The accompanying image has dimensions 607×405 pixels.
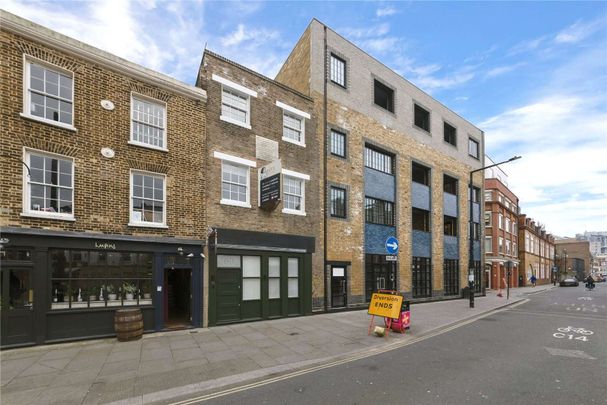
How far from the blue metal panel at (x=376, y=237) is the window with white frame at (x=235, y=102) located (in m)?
8.72

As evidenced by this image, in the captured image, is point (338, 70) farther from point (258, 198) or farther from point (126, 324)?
point (126, 324)

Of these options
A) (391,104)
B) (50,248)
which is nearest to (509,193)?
(391,104)

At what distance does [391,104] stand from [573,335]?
14937 mm

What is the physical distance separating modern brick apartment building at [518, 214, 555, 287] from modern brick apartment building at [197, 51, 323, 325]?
43.4m

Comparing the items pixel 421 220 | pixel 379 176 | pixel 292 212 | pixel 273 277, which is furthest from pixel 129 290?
pixel 421 220

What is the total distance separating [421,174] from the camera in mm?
24328

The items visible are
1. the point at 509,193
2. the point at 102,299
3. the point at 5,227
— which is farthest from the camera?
the point at 509,193

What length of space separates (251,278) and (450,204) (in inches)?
699

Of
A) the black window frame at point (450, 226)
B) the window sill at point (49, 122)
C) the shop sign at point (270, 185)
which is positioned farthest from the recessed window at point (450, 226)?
the window sill at point (49, 122)

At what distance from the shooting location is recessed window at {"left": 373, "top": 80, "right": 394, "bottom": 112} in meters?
21.0

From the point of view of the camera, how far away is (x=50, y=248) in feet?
31.4

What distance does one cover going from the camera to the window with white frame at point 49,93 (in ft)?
31.3

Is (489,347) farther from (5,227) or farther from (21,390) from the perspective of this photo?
(5,227)

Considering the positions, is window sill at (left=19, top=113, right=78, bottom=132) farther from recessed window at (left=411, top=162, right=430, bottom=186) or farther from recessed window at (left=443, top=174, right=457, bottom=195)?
recessed window at (left=443, top=174, right=457, bottom=195)
